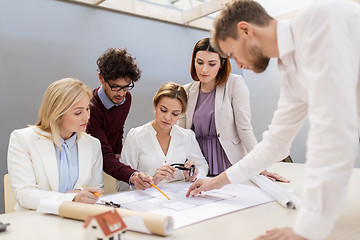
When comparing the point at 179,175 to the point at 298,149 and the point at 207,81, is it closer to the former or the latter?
the point at 207,81

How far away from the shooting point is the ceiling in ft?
9.32

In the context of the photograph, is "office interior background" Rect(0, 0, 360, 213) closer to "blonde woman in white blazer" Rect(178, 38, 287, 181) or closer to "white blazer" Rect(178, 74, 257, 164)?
"blonde woman in white blazer" Rect(178, 38, 287, 181)

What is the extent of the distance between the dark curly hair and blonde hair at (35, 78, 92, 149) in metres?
0.34

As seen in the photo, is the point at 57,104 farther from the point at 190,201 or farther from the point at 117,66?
the point at 190,201

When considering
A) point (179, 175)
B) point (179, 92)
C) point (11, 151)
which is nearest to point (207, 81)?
point (179, 92)

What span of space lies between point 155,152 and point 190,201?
0.70 metres

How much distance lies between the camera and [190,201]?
1277mm

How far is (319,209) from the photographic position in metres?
0.67

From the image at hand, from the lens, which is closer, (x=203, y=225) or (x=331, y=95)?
(x=331, y=95)

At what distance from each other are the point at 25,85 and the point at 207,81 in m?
1.48

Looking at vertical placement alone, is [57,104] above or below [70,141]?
above

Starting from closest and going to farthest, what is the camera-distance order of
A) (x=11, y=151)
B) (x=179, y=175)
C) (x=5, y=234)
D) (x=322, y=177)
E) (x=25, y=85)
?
(x=322, y=177) < (x=5, y=234) < (x=11, y=151) < (x=179, y=175) < (x=25, y=85)

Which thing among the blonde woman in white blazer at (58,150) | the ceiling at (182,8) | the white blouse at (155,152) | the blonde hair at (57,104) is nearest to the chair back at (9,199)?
the blonde woman in white blazer at (58,150)

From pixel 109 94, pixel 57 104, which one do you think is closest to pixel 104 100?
pixel 109 94
